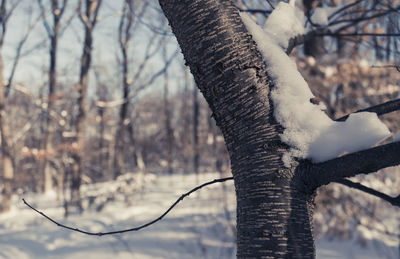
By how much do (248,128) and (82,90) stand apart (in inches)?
428

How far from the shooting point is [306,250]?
4.35 feet

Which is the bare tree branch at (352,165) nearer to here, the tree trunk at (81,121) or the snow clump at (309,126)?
the snow clump at (309,126)

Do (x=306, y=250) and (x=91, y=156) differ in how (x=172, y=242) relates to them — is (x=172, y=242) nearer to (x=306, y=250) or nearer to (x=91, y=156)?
(x=306, y=250)

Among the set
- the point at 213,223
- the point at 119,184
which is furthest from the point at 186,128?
the point at 213,223

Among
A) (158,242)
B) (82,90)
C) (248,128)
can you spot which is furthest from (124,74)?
(248,128)

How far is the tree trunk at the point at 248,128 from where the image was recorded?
4.36ft

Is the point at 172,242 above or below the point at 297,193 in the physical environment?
below

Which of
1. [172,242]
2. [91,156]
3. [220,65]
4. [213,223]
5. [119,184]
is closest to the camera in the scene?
[220,65]

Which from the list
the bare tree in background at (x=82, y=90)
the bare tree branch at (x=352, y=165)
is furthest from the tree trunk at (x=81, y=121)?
the bare tree branch at (x=352, y=165)

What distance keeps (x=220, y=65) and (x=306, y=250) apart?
2.44ft

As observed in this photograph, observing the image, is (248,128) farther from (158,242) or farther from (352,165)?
(158,242)

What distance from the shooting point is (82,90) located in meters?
11.5

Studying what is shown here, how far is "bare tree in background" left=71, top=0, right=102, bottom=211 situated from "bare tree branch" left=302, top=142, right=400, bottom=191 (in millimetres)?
10418

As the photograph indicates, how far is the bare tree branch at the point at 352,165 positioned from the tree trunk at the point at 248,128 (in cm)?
5
